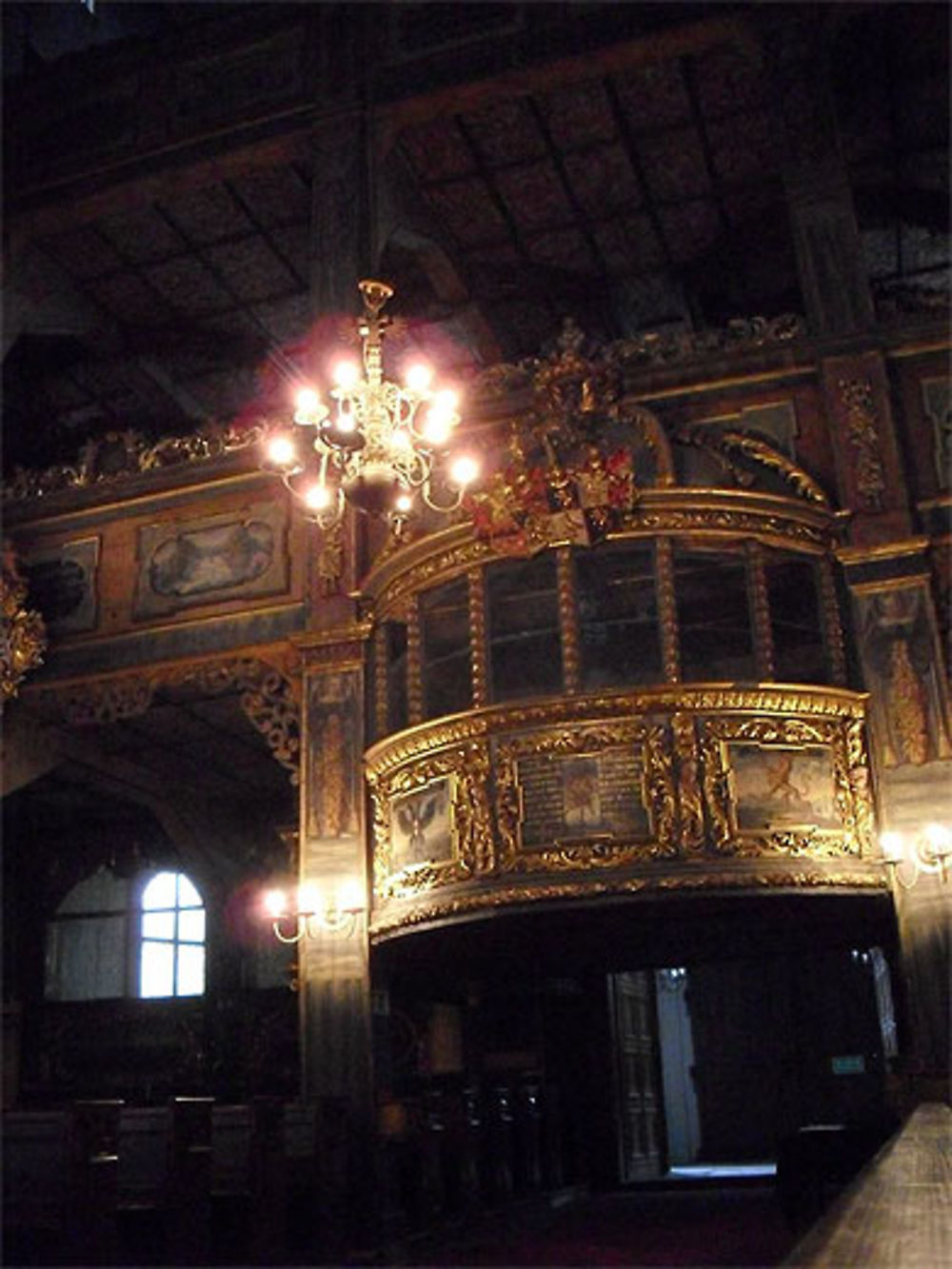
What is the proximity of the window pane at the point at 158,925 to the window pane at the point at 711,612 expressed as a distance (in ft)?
36.8

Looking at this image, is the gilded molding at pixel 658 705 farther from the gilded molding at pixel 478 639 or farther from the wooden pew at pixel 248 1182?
the wooden pew at pixel 248 1182

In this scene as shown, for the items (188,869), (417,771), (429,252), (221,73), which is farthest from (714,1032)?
(221,73)

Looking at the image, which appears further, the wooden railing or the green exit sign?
the green exit sign

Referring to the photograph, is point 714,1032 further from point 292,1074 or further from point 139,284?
point 139,284

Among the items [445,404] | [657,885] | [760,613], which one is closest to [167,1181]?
[657,885]

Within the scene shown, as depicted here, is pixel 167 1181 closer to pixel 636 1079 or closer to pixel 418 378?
pixel 418 378

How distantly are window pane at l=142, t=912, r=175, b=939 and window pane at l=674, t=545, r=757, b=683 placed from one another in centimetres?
1122

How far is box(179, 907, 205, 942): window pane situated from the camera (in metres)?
18.5

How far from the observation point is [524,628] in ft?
32.7

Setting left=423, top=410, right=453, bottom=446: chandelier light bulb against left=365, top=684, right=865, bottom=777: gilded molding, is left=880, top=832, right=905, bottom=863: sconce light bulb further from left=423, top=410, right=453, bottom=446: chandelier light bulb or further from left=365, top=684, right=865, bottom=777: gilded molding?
left=423, top=410, right=453, bottom=446: chandelier light bulb

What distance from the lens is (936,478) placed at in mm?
10141

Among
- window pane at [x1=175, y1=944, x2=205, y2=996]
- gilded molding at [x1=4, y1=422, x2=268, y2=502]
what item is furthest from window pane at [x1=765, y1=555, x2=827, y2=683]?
window pane at [x1=175, y1=944, x2=205, y2=996]

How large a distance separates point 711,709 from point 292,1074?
30.2ft

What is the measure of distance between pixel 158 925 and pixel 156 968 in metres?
0.60
